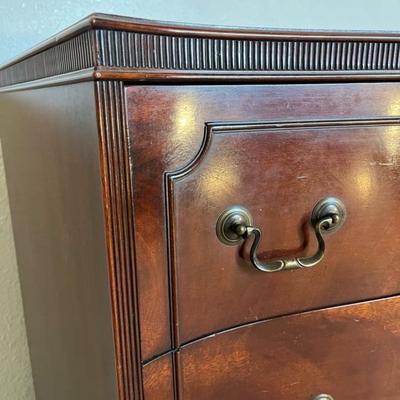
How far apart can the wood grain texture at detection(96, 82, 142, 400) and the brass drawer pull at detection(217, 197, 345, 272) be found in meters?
0.09

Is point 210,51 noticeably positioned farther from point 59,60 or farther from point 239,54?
point 59,60

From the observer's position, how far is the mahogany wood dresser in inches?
15.6

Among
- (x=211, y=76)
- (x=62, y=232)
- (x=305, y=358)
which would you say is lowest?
(x=305, y=358)

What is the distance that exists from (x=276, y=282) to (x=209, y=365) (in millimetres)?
116

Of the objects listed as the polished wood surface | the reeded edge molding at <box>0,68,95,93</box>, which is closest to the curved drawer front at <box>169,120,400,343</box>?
the polished wood surface

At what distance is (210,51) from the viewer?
40cm

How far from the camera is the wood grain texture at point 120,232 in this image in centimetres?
38

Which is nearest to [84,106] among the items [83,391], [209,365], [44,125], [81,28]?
[81,28]

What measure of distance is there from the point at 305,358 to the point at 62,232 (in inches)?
13.1

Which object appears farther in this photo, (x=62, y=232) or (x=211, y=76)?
(x=62, y=232)

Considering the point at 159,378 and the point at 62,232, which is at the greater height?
the point at 62,232

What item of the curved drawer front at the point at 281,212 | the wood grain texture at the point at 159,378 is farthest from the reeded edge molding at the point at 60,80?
the wood grain texture at the point at 159,378

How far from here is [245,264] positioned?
0.47 meters

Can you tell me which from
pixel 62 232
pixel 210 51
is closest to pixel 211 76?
pixel 210 51
